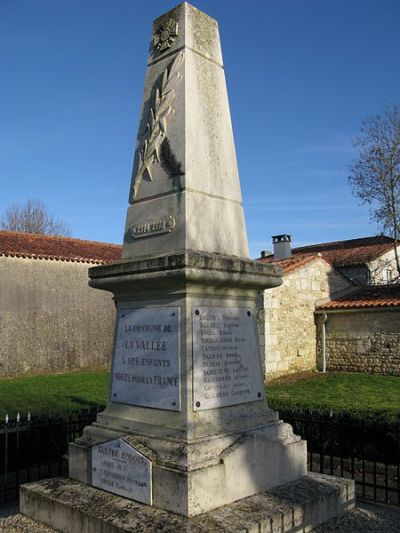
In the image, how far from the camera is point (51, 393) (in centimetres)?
1325

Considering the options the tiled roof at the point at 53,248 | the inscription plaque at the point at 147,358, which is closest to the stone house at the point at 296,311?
the tiled roof at the point at 53,248

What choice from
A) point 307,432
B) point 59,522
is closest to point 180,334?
point 59,522

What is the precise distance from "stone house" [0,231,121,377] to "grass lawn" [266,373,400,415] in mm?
7718

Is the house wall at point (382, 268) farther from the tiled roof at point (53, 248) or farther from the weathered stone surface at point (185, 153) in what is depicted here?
Result: the weathered stone surface at point (185, 153)

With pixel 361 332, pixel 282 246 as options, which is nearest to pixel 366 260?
pixel 282 246

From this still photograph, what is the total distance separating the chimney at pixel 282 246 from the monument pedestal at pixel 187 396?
1773 cm

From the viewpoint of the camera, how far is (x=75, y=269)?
2014cm

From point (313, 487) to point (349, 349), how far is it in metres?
14.2

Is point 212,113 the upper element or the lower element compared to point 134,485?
upper

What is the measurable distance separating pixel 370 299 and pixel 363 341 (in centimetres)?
143

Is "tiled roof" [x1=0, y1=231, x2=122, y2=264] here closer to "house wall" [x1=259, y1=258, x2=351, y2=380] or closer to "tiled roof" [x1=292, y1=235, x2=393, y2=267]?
"house wall" [x1=259, y1=258, x2=351, y2=380]

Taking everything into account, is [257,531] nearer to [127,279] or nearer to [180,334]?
[180,334]

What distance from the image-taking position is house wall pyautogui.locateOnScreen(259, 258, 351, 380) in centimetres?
1675

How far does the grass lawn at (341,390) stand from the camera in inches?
434
